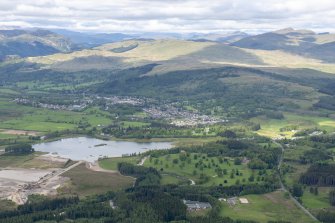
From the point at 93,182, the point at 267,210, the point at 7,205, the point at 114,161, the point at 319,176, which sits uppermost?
the point at 7,205

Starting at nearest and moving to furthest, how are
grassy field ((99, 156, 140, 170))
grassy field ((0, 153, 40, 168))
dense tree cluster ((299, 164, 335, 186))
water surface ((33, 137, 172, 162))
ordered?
dense tree cluster ((299, 164, 335, 186)), grassy field ((99, 156, 140, 170)), grassy field ((0, 153, 40, 168)), water surface ((33, 137, 172, 162))

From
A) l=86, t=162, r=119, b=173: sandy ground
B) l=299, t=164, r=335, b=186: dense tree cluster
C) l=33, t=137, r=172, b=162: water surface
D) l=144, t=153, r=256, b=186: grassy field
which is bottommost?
l=33, t=137, r=172, b=162: water surface

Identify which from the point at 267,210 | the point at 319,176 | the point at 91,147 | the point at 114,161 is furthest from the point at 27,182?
the point at 319,176

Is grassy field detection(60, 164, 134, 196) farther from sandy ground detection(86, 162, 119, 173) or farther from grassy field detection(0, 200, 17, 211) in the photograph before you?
grassy field detection(0, 200, 17, 211)

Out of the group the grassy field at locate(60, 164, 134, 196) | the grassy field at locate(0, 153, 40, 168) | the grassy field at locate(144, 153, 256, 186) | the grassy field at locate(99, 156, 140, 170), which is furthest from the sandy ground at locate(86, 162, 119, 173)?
the grassy field at locate(0, 153, 40, 168)

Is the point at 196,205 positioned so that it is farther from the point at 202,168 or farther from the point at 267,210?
the point at 202,168

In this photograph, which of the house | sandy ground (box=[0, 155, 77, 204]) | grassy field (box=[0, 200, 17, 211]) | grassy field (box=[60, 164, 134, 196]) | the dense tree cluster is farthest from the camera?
the dense tree cluster
